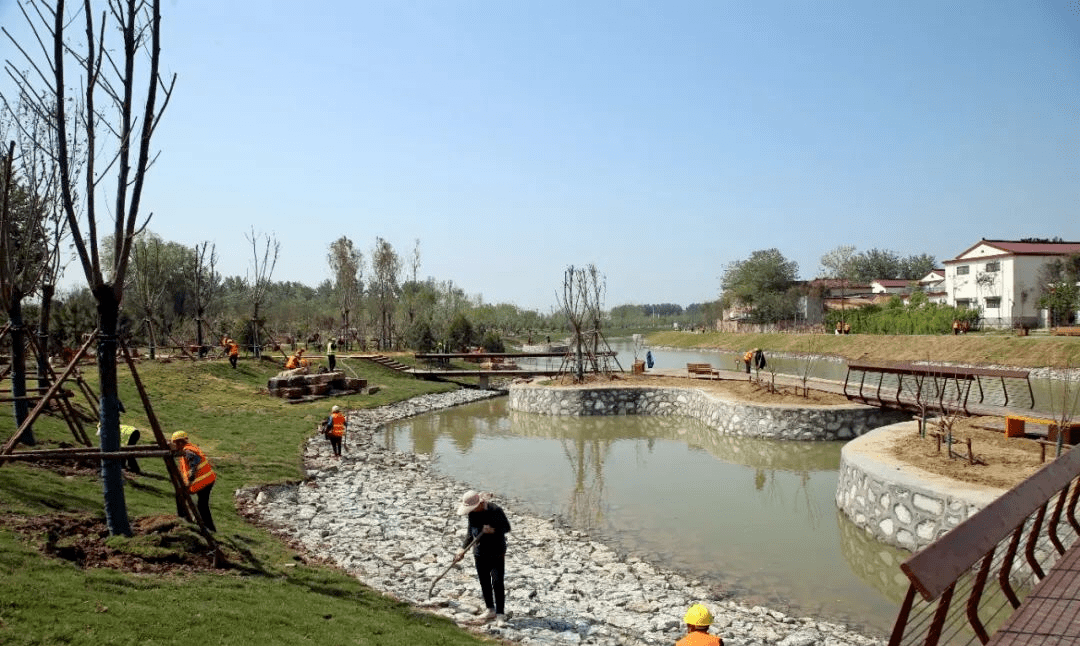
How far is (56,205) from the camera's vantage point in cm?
1273

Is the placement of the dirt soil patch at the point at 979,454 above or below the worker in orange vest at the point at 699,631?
below

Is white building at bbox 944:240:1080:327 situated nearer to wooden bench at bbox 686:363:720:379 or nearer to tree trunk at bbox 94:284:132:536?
wooden bench at bbox 686:363:720:379

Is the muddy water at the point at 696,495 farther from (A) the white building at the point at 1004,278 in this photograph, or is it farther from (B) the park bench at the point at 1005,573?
(A) the white building at the point at 1004,278

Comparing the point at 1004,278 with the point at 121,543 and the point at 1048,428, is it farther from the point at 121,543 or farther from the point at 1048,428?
the point at 121,543

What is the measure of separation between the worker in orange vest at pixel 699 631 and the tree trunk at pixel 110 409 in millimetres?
6351

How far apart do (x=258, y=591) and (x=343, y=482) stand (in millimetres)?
8803

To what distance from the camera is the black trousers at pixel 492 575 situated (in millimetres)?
8297

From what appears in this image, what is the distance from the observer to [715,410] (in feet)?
84.5

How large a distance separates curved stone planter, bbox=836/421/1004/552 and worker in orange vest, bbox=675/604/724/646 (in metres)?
6.23

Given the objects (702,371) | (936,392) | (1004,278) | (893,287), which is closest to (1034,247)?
(1004,278)

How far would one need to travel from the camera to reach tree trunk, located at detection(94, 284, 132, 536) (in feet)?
25.0

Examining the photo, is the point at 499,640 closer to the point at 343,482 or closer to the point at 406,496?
the point at 406,496

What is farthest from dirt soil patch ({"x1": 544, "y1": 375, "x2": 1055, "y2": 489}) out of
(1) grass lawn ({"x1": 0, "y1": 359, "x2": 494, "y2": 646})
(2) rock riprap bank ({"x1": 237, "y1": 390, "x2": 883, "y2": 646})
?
(1) grass lawn ({"x1": 0, "y1": 359, "x2": 494, "y2": 646})

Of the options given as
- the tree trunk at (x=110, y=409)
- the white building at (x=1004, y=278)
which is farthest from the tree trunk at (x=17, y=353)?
the white building at (x=1004, y=278)
